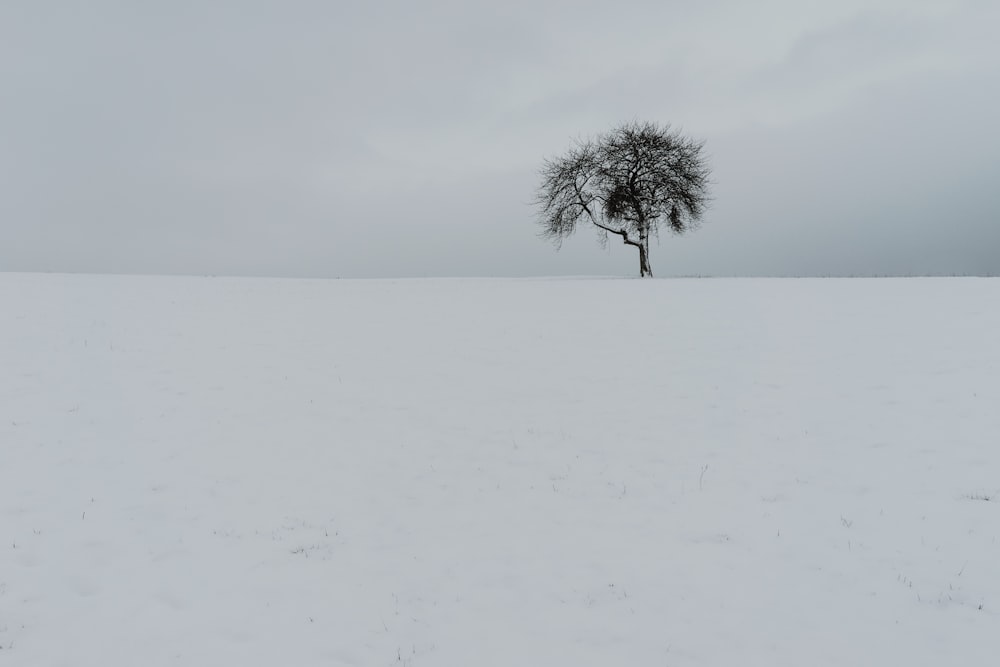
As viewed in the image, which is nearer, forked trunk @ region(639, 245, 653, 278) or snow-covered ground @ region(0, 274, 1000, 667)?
snow-covered ground @ region(0, 274, 1000, 667)

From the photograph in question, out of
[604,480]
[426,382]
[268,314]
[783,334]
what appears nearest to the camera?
[604,480]

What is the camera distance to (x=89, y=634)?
5570 millimetres

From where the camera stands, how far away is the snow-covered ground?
5520 millimetres

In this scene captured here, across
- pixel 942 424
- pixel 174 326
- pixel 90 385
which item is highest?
pixel 174 326

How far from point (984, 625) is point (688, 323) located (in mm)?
13610

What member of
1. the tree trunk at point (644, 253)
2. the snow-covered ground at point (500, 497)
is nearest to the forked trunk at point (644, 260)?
the tree trunk at point (644, 253)

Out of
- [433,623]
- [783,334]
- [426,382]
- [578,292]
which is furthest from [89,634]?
[578,292]

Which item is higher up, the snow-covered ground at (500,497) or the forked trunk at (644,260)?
the forked trunk at (644,260)

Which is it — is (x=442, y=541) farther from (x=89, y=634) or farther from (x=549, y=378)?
(x=549, y=378)

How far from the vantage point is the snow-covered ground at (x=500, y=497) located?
5.52 m

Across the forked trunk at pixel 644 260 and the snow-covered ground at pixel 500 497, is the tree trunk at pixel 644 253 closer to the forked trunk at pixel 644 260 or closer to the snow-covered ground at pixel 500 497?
the forked trunk at pixel 644 260

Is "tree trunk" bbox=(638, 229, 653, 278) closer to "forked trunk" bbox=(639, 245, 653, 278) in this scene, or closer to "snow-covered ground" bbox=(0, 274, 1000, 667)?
"forked trunk" bbox=(639, 245, 653, 278)

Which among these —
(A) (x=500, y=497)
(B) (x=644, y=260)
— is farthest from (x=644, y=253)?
(A) (x=500, y=497)

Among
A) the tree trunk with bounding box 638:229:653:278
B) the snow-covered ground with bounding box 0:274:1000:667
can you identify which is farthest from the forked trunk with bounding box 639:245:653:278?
the snow-covered ground with bounding box 0:274:1000:667
